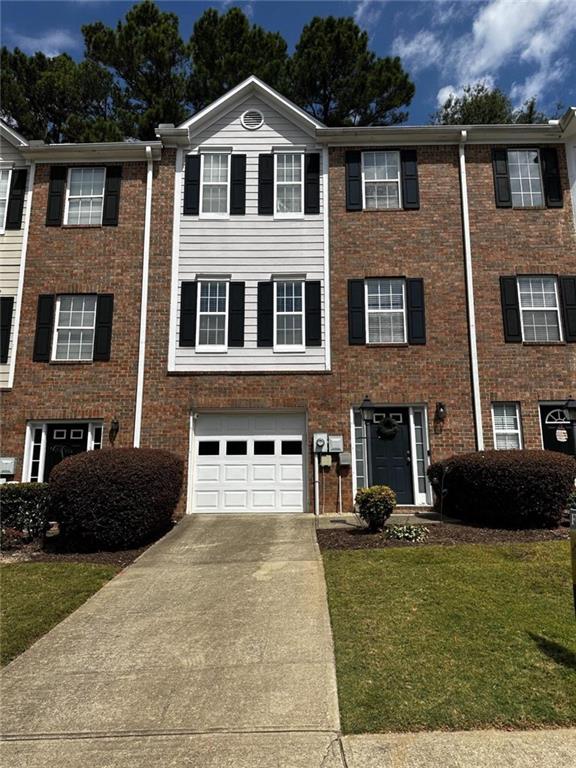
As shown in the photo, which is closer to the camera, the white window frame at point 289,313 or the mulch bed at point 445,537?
the mulch bed at point 445,537

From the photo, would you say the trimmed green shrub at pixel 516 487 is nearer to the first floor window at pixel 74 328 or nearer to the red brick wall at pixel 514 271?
the red brick wall at pixel 514 271

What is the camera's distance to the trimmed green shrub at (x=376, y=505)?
902cm

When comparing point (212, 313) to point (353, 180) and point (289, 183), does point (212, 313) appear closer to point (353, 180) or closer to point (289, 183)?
point (289, 183)

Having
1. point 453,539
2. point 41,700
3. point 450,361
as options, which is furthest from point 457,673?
point 450,361

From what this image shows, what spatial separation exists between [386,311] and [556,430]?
466 centimetres

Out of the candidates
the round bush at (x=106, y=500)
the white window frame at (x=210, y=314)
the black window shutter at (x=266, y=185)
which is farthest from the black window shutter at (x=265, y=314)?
the round bush at (x=106, y=500)

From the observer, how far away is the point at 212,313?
1269 cm

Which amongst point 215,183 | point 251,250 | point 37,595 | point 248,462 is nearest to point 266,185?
point 215,183

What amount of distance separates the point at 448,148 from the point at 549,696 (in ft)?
41.3

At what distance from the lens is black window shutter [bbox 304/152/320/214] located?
13047mm

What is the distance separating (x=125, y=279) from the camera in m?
12.8

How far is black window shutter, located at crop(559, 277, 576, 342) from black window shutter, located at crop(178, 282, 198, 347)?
8639mm

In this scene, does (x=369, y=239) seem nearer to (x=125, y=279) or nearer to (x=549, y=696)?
(x=125, y=279)

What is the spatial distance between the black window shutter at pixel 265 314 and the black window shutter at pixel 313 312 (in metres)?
0.83
